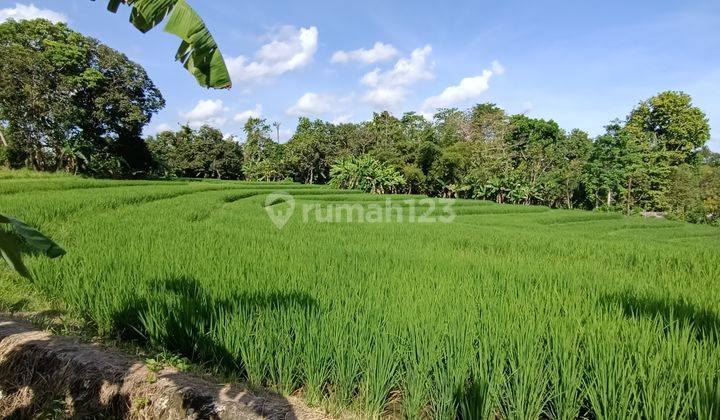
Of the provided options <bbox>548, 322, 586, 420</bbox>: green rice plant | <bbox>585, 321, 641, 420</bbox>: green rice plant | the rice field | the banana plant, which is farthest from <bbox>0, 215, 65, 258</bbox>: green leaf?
<bbox>585, 321, 641, 420</bbox>: green rice plant

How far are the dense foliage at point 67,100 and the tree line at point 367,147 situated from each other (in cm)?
6

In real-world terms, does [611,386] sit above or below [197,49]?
below

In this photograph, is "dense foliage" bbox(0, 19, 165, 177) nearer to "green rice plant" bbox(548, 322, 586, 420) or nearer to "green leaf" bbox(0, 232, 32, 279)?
"green leaf" bbox(0, 232, 32, 279)

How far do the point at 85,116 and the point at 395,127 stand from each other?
24131 millimetres

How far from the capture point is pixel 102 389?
2.19m

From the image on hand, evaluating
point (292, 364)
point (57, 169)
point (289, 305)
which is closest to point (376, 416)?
point (292, 364)

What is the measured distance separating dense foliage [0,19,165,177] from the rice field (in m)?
18.8

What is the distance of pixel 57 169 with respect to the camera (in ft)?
72.3

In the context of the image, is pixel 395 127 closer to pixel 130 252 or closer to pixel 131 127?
pixel 131 127

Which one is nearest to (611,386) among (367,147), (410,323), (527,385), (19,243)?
(527,385)

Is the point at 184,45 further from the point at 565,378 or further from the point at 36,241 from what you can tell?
the point at 565,378

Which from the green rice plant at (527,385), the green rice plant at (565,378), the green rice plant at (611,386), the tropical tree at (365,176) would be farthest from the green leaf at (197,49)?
the tropical tree at (365,176)

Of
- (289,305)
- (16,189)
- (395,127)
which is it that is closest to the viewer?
(289,305)

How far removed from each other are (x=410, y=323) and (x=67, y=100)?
936 inches
